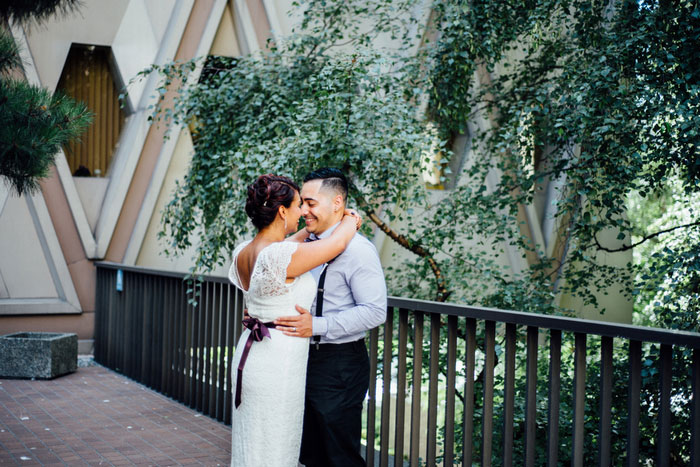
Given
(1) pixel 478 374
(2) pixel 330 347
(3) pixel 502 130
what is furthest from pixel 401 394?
(3) pixel 502 130

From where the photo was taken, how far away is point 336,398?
3.75 metres

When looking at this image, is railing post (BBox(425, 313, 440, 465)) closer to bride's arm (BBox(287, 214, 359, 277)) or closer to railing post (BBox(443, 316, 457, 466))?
railing post (BBox(443, 316, 457, 466))

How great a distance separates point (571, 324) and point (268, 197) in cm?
163

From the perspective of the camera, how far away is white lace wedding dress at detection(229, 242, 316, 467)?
3586 millimetres

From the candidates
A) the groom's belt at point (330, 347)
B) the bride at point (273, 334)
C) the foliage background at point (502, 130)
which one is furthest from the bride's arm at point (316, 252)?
the foliage background at point (502, 130)

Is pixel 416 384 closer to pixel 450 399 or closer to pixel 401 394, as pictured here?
pixel 401 394

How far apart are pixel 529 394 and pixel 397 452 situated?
4.19 feet

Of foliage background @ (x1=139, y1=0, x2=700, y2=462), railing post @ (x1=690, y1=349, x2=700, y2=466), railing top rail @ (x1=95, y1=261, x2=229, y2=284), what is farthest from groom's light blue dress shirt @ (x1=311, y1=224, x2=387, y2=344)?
railing top rail @ (x1=95, y1=261, x2=229, y2=284)

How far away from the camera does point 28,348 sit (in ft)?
29.2

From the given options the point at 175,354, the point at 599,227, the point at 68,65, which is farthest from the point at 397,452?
the point at 68,65

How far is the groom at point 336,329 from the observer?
3.63 m

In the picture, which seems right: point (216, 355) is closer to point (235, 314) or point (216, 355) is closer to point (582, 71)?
point (235, 314)

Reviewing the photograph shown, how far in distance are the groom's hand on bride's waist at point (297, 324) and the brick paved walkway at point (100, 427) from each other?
2561 millimetres

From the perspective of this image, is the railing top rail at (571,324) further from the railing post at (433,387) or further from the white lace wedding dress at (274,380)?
the white lace wedding dress at (274,380)
